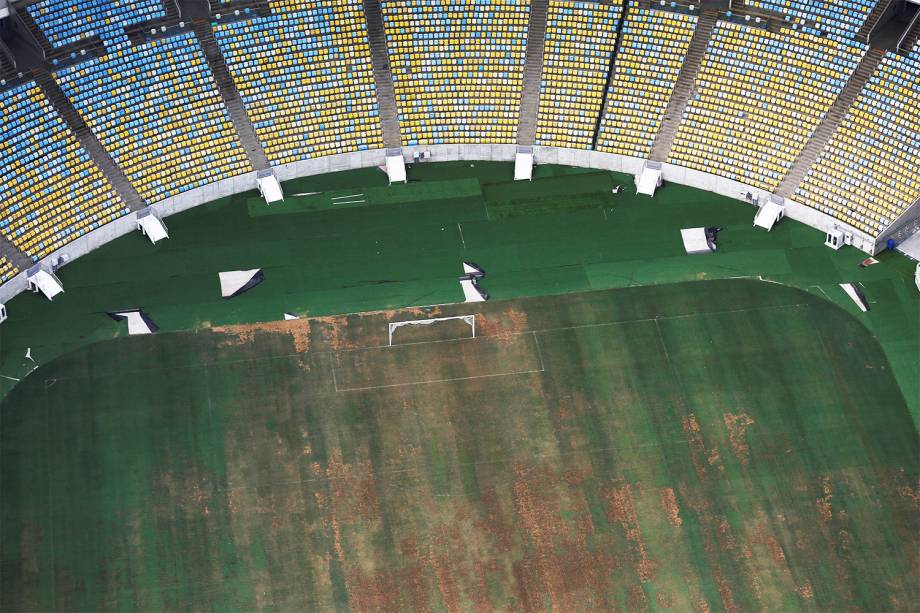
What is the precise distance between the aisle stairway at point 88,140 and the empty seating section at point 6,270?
7913 mm

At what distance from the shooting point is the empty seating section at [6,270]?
261 ft

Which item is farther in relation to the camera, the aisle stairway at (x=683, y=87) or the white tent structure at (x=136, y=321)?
the aisle stairway at (x=683, y=87)

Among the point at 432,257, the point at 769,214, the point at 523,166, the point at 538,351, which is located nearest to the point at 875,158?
the point at 769,214

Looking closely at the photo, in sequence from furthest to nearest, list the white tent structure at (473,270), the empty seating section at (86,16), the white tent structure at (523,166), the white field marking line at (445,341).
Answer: the white tent structure at (523,166)
the empty seating section at (86,16)
the white tent structure at (473,270)
the white field marking line at (445,341)

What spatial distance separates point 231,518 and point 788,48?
150 ft

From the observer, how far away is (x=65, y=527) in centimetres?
7062

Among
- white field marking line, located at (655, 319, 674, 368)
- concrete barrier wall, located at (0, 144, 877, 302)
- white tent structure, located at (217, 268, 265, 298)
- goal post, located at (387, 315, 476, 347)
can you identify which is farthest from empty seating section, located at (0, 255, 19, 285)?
white field marking line, located at (655, 319, 674, 368)

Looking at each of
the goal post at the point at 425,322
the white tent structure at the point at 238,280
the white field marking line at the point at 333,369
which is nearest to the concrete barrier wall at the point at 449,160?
the white tent structure at the point at 238,280

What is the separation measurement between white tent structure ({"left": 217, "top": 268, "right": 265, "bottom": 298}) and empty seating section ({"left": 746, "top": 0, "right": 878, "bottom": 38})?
37.1 m

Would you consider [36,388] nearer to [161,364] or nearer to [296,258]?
[161,364]

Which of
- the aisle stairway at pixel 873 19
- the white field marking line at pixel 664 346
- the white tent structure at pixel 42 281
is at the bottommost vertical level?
the white field marking line at pixel 664 346

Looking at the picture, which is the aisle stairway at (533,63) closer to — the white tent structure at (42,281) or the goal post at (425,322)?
the goal post at (425,322)

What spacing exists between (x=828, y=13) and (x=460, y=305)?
99.3 feet

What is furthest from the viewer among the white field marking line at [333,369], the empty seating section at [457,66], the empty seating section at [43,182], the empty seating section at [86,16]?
the empty seating section at [457,66]
